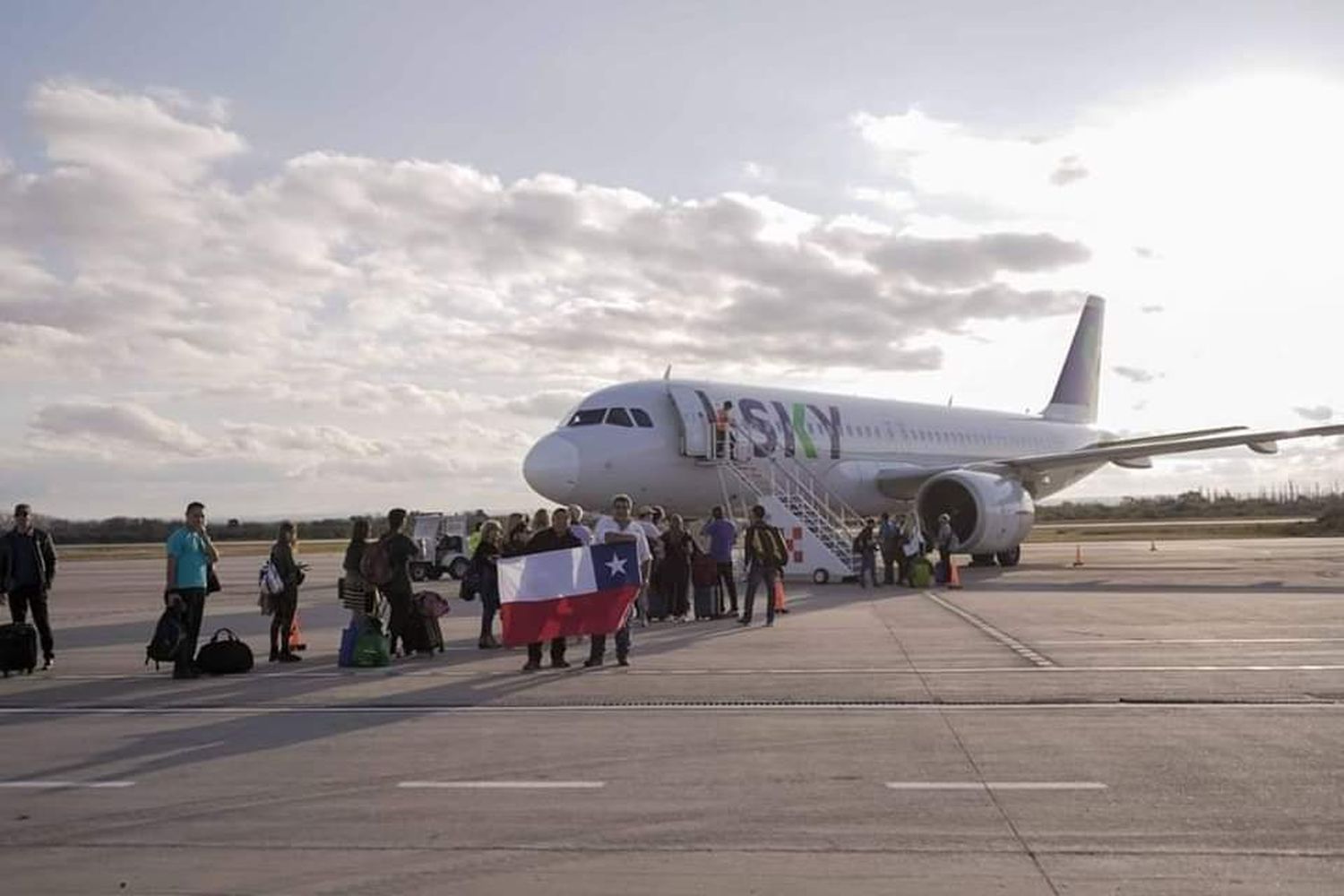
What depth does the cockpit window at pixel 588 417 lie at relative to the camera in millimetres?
26422

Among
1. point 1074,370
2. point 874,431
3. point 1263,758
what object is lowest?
point 1263,758

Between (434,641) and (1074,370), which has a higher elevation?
(1074,370)

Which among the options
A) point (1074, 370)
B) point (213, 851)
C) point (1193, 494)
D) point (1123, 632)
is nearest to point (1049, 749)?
point (213, 851)

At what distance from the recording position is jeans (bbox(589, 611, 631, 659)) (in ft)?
41.0

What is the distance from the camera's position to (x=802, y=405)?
31.0 m

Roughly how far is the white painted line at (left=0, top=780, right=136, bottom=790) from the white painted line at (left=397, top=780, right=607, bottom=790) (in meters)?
1.60

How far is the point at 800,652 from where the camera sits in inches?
524

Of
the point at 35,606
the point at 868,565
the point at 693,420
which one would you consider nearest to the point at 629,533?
the point at 35,606

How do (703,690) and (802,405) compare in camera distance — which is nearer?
(703,690)

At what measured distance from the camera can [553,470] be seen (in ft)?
82.5

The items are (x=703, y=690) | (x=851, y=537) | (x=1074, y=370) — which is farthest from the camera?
(x=1074, y=370)

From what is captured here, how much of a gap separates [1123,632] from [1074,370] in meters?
36.3

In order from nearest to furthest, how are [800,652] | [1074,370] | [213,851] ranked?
[213,851] → [800,652] → [1074,370]

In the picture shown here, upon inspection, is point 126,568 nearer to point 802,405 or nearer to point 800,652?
point 802,405
